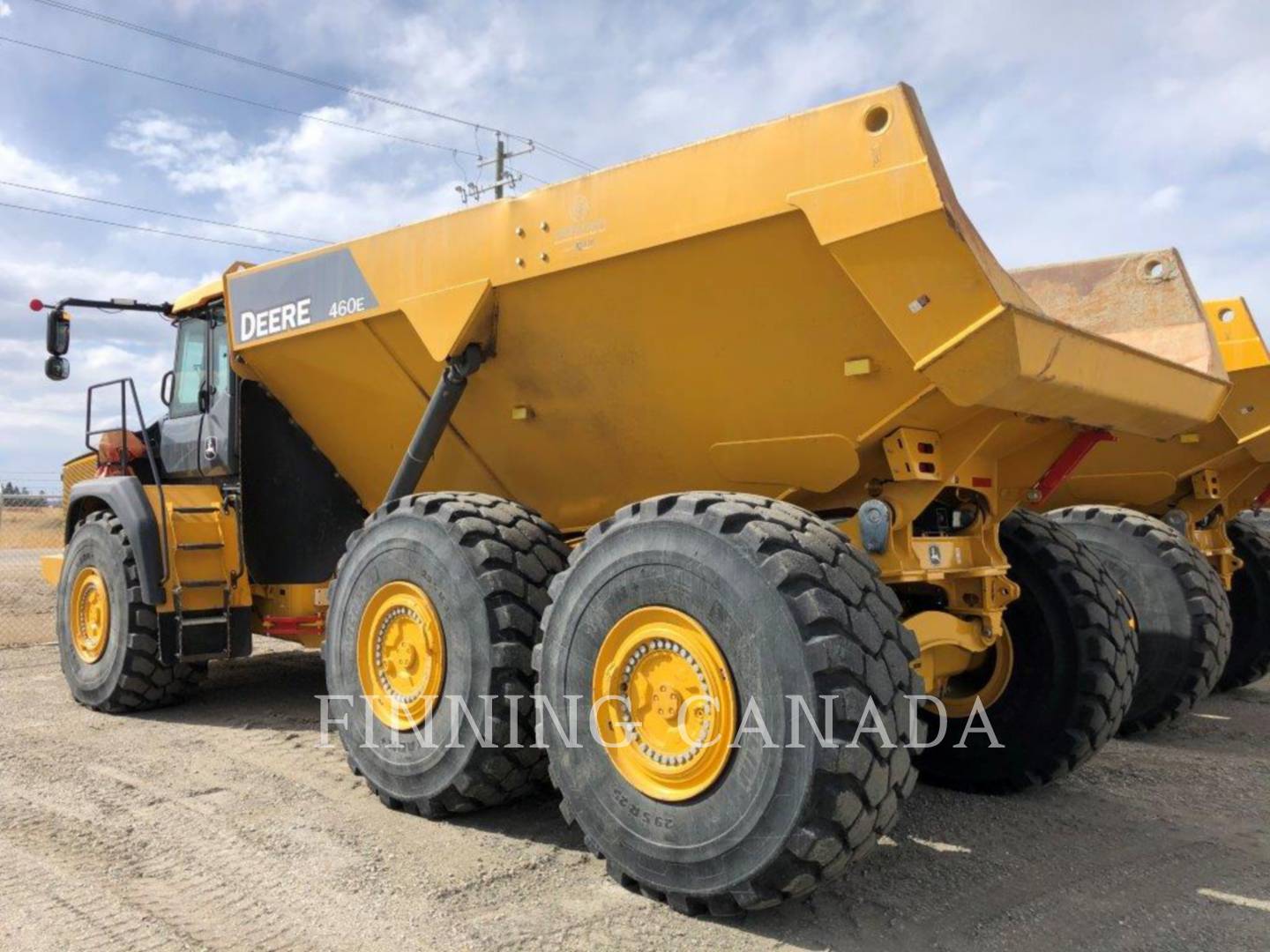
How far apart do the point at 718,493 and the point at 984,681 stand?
6.67ft

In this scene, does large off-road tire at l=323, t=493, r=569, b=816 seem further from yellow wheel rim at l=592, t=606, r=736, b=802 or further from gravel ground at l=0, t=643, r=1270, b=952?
yellow wheel rim at l=592, t=606, r=736, b=802

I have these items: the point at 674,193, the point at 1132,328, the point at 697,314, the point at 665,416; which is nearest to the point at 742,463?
the point at 665,416

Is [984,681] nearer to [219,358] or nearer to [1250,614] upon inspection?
[1250,614]

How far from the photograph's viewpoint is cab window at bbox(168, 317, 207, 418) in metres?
6.48

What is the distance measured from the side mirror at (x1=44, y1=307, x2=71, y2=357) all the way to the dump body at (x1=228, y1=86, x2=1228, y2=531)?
2190mm

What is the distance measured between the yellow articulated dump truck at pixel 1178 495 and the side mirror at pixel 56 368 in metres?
5.63

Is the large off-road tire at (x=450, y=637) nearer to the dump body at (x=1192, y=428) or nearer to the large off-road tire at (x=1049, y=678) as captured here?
the large off-road tire at (x=1049, y=678)

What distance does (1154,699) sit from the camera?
19.2 feet

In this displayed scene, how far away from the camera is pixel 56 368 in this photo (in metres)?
6.43

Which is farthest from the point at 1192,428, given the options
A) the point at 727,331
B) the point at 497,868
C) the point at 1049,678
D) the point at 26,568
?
the point at 26,568

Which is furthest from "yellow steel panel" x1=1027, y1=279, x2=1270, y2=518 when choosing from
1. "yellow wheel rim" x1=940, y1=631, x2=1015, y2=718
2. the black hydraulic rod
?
the black hydraulic rod

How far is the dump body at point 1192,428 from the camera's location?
5148mm

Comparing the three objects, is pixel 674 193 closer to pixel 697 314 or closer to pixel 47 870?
pixel 697 314

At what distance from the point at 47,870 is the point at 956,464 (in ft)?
11.1
